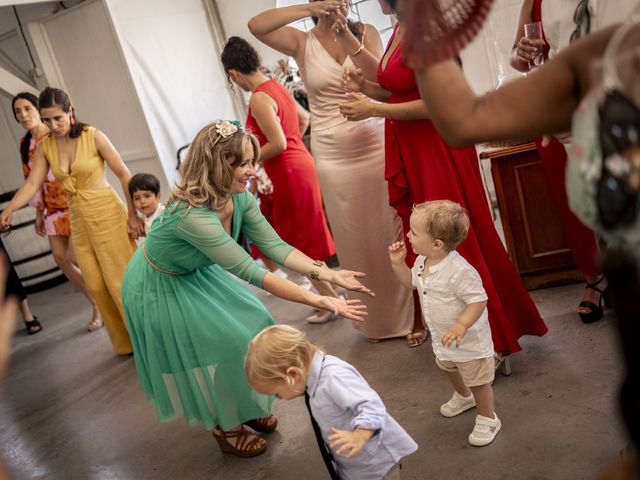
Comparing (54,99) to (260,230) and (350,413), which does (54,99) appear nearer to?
(260,230)

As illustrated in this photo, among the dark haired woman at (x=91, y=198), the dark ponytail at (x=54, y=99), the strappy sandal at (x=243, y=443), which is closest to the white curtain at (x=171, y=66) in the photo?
the dark haired woman at (x=91, y=198)

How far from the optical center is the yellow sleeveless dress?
154 inches

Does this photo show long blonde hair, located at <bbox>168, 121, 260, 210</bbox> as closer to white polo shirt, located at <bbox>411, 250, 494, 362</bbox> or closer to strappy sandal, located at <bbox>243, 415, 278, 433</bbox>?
white polo shirt, located at <bbox>411, 250, 494, 362</bbox>

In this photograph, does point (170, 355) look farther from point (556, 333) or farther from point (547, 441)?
point (556, 333)

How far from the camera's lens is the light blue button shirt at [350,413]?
1757mm

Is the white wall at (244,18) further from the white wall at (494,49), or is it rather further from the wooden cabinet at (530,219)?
A: the wooden cabinet at (530,219)

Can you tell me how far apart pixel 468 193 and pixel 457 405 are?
2.78 ft

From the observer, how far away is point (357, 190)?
3309mm

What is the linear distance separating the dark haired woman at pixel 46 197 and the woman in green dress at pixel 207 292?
2113 mm

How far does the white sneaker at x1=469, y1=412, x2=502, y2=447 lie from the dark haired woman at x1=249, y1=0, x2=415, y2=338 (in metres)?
0.96

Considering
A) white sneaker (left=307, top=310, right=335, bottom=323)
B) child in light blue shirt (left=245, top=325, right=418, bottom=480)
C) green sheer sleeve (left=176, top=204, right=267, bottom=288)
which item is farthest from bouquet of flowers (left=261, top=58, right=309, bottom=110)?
child in light blue shirt (left=245, top=325, right=418, bottom=480)

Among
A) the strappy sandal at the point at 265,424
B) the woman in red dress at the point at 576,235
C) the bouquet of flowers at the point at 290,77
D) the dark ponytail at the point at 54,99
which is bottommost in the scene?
the strappy sandal at the point at 265,424

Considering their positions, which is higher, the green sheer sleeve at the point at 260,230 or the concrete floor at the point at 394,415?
the green sheer sleeve at the point at 260,230

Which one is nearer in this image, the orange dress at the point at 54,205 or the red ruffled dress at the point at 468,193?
the red ruffled dress at the point at 468,193
